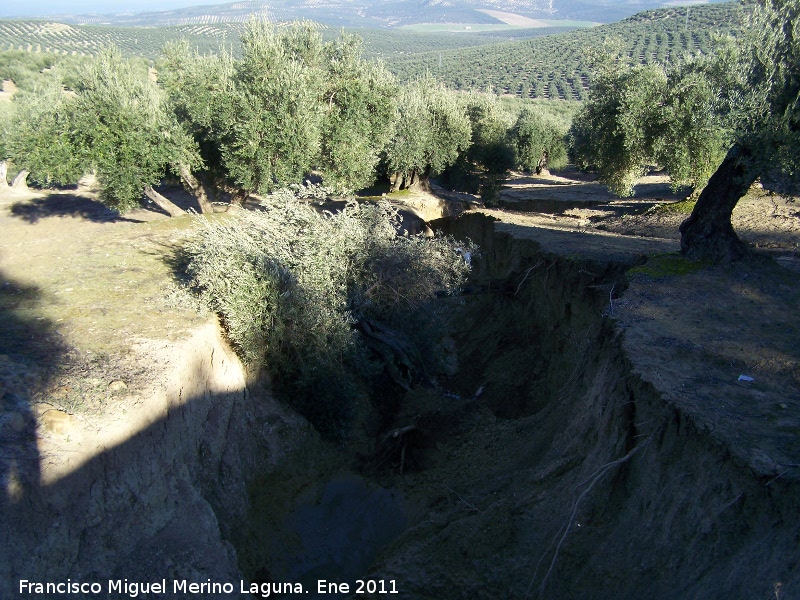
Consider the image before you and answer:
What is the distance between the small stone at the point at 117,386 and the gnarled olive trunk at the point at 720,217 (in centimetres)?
961

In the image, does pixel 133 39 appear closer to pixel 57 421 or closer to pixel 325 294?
pixel 325 294

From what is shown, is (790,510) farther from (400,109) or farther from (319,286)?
(400,109)

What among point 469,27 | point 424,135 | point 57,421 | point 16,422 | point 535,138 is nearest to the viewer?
point 16,422

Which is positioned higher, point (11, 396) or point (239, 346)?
point (11, 396)

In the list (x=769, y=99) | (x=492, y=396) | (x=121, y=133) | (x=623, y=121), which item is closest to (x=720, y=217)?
(x=769, y=99)

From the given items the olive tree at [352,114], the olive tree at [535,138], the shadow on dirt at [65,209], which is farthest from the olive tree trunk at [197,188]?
the olive tree at [535,138]

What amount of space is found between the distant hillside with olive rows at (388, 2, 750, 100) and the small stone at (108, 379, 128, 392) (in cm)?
5200

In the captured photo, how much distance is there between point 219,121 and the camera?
16094 mm

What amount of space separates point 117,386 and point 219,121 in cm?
1133

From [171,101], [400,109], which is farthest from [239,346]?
[400,109]

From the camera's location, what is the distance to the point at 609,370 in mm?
7133

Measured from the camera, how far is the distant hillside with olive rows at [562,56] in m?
55.9

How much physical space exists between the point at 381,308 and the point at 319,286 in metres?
1.69

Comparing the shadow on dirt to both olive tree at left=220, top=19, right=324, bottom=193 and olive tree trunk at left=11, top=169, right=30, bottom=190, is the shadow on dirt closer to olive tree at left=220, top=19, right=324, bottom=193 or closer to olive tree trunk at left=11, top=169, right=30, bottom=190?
olive tree trunk at left=11, top=169, right=30, bottom=190
